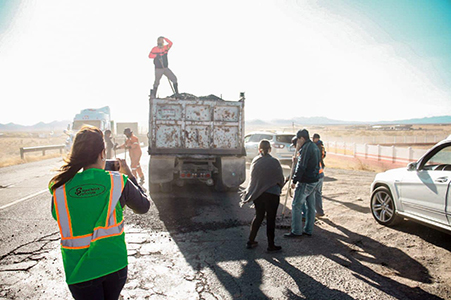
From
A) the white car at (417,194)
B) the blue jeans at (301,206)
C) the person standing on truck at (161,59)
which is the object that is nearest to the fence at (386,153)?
the white car at (417,194)

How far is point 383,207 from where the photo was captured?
5.86 meters

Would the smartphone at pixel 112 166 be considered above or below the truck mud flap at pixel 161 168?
above

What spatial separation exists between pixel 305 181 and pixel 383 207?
1.95 metres

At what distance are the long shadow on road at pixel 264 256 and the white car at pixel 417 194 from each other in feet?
2.63

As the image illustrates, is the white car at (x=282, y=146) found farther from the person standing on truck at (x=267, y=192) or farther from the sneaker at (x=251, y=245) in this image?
the sneaker at (x=251, y=245)

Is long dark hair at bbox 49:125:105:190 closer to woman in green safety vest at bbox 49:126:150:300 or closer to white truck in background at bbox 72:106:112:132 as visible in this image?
woman in green safety vest at bbox 49:126:150:300

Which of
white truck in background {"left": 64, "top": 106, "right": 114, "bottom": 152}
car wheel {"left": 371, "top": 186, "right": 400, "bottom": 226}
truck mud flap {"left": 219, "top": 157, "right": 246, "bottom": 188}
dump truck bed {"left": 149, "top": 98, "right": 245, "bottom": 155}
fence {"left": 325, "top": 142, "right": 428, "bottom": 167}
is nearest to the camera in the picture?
car wheel {"left": 371, "top": 186, "right": 400, "bottom": 226}

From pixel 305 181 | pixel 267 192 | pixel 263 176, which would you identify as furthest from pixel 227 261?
pixel 305 181

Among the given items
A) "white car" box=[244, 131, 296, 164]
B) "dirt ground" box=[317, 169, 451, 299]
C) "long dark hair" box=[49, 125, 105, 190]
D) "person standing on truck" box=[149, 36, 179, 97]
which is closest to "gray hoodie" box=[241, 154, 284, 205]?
"dirt ground" box=[317, 169, 451, 299]

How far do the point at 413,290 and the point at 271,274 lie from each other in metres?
1.64

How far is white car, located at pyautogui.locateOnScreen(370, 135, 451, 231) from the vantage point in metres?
4.50

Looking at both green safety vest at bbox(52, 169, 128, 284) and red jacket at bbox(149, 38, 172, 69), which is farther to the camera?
red jacket at bbox(149, 38, 172, 69)

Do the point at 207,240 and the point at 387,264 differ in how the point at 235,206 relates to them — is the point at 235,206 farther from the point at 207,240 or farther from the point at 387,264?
the point at 387,264

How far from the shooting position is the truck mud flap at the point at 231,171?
27.4ft
